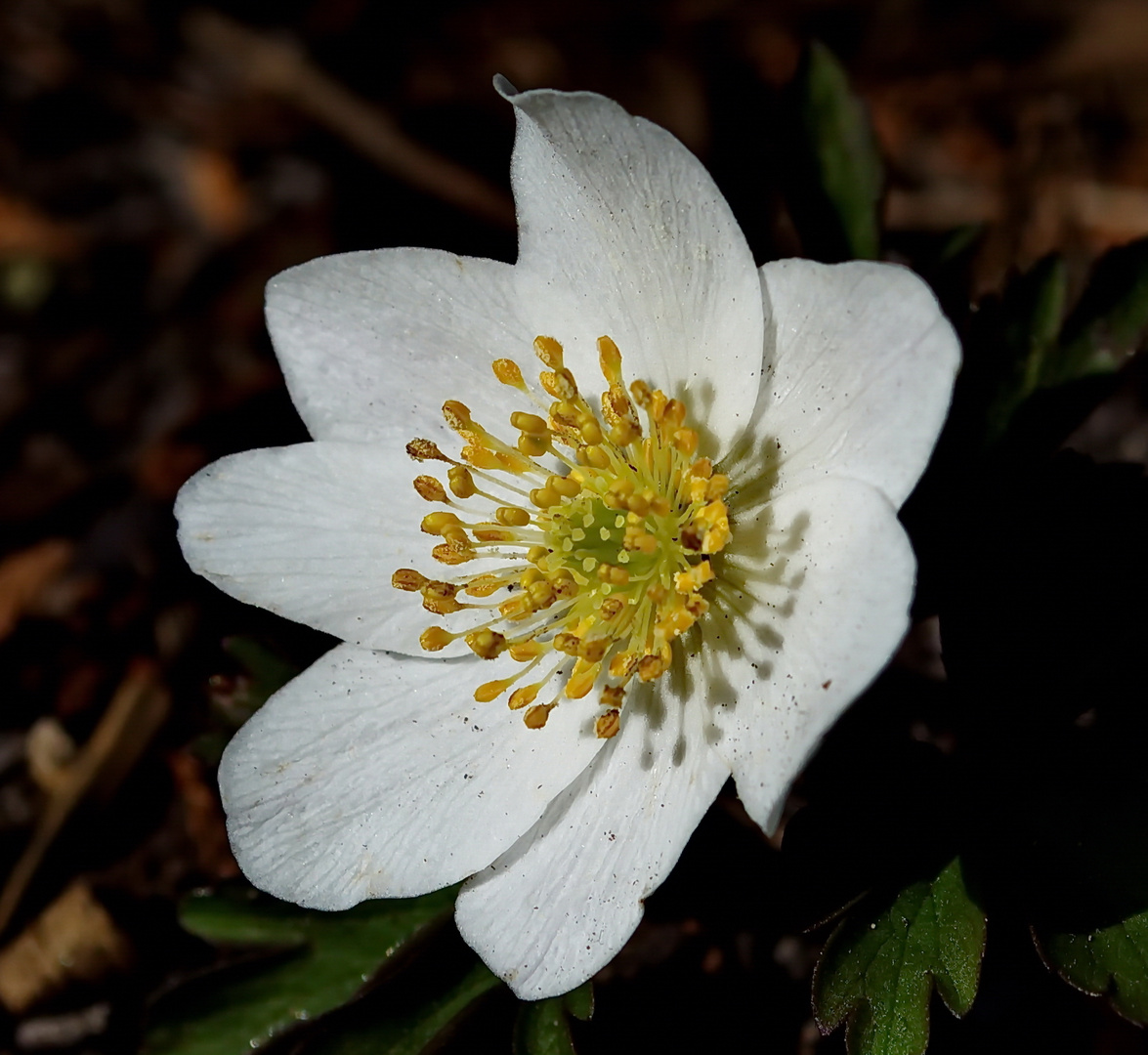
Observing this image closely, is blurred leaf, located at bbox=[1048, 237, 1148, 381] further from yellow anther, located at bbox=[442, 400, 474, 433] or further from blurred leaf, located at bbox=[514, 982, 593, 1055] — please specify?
blurred leaf, located at bbox=[514, 982, 593, 1055]

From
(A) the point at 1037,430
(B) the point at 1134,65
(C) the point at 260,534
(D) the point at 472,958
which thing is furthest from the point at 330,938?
(B) the point at 1134,65

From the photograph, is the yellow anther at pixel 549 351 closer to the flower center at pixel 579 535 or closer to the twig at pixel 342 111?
the flower center at pixel 579 535

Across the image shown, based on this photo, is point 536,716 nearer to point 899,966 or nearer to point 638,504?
point 638,504

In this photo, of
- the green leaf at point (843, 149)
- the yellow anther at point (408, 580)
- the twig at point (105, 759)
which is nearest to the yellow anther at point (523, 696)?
the yellow anther at point (408, 580)

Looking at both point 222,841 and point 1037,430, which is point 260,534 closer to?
point 222,841

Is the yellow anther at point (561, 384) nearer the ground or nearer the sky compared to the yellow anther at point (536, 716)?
nearer the sky

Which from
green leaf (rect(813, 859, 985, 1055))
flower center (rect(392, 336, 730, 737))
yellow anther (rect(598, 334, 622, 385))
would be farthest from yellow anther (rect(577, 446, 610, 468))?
green leaf (rect(813, 859, 985, 1055))

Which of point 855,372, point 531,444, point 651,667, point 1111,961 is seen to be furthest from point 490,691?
point 1111,961
